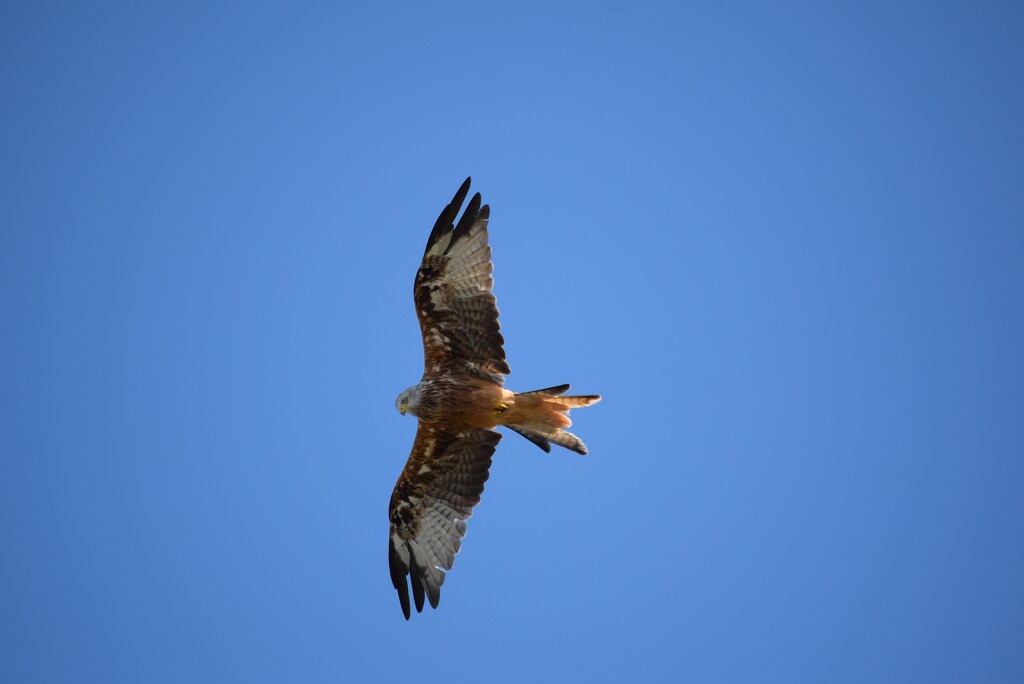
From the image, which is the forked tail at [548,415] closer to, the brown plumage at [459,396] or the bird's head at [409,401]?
the brown plumage at [459,396]

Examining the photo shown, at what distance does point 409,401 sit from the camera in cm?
716

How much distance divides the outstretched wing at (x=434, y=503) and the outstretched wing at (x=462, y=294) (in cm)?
74

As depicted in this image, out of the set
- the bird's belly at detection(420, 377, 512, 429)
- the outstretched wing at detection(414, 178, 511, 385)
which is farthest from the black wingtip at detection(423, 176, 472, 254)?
the bird's belly at detection(420, 377, 512, 429)

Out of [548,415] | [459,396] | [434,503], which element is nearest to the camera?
[459,396]

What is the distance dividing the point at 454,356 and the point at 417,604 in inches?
88.0

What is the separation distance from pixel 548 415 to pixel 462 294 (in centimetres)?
127

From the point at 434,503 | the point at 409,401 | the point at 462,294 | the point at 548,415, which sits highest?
the point at 462,294

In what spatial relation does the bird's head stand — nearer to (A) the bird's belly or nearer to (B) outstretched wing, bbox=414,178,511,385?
(A) the bird's belly

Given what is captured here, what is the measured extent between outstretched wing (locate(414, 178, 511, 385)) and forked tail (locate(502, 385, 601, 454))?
12.0 inches

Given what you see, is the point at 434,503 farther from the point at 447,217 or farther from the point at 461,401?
the point at 447,217

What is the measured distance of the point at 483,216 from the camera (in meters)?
7.07

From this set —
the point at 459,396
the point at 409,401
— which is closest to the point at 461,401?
the point at 459,396

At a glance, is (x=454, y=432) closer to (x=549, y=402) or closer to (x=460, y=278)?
(x=549, y=402)

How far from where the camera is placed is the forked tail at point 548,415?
6.96m
